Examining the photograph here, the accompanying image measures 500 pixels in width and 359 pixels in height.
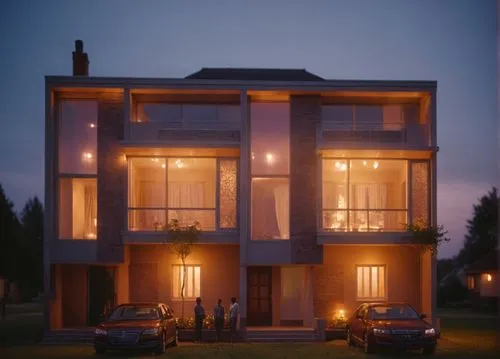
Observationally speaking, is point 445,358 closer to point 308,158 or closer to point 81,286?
point 308,158

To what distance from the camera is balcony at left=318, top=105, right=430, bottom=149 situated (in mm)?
27422

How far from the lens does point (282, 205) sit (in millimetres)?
27875

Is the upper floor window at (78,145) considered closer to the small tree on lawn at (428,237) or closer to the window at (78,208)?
the window at (78,208)

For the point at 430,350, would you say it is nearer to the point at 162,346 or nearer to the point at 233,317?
the point at 233,317

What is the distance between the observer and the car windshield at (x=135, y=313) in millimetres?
21797

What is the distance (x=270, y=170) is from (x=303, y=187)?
1310 millimetres

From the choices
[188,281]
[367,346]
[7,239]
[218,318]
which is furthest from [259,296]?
[7,239]

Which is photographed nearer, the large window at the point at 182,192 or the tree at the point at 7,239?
the large window at the point at 182,192

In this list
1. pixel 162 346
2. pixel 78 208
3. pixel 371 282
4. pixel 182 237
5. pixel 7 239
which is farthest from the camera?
pixel 7 239

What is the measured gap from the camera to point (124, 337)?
20.5 m

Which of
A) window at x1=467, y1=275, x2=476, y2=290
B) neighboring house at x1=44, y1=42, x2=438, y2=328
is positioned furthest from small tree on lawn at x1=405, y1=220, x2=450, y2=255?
window at x1=467, y1=275, x2=476, y2=290

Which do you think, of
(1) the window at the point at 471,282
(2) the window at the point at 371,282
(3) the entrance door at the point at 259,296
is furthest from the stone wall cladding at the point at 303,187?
(1) the window at the point at 471,282

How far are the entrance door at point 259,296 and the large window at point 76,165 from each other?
607cm

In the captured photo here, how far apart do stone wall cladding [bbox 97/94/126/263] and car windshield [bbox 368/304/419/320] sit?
9.53m
